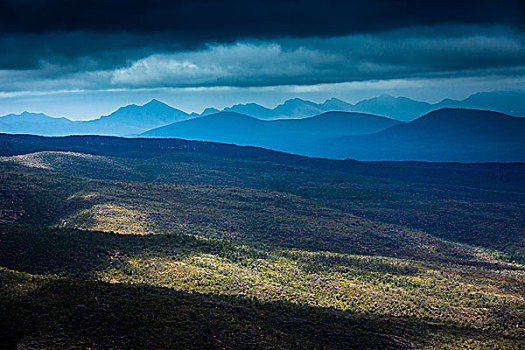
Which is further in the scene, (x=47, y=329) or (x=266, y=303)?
(x=266, y=303)

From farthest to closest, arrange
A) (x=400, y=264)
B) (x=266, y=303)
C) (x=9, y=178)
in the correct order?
(x=9, y=178) → (x=400, y=264) → (x=266, y=303)

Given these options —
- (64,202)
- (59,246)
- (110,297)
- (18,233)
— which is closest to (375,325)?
(110,297)

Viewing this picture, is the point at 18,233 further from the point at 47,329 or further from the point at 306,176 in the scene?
the point at 306,176

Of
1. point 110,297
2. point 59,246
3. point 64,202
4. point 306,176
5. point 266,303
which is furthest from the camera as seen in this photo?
point 306,176

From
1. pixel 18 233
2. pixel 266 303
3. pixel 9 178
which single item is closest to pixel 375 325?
pixel 266 303

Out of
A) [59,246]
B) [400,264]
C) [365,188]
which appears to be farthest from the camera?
[365,188]

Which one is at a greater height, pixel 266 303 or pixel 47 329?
pixel 47 329

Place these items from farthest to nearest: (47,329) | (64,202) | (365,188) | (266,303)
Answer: (365,188) < (64,202) < (266,303) < (47,329)

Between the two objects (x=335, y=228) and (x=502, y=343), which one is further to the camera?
(x=335, y=228)

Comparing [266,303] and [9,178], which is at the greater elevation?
[9,178]

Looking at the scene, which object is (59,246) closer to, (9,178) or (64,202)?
(64,202)
